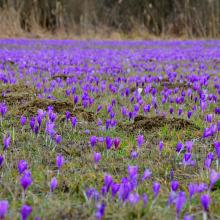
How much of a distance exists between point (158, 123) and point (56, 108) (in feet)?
3.44

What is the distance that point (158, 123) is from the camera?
3.76 metres

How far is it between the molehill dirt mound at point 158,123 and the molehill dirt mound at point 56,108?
1.44 feet

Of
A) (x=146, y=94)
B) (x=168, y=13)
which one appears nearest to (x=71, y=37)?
(x=168, y=13)

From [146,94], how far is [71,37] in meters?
16.1

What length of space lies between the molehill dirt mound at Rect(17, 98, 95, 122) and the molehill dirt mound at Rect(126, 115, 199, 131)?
44 centimetres

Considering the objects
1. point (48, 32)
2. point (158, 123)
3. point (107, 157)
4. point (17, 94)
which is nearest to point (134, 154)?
point (107, 157)

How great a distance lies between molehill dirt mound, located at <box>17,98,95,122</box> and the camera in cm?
403

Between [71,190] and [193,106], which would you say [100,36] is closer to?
[193,106]

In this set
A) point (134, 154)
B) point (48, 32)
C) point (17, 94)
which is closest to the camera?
point (134, 154)

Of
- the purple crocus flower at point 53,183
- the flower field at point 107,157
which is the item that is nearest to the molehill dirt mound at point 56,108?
the flower field at point 107,157

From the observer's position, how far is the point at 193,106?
4.64 m

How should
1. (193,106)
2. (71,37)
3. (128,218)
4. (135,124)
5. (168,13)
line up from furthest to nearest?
(168,13) → (71,37) → (193,106) → (135,124) → (128,218)

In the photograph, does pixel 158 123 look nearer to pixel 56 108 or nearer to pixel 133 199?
pixel 56 108

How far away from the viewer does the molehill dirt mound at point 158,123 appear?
3.70 meters
